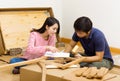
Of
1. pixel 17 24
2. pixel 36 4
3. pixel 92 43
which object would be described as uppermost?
pixel 36 4

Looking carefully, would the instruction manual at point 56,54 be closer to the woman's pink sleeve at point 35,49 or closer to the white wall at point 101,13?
the woman's pink sleeve at point 35,49

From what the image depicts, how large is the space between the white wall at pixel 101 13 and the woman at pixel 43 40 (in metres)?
1.31

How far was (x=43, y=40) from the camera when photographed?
2.40 meters

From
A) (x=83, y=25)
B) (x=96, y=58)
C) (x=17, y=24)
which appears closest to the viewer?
(x=83, y=25)

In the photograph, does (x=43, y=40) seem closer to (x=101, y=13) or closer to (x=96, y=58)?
(x=96, y=58)

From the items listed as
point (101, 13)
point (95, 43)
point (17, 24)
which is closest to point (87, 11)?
point (101, 13)

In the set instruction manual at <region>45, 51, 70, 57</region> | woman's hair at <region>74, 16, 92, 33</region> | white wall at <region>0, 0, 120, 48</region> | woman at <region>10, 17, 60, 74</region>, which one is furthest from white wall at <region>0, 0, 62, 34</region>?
woman's hair at <region>74, 16, 92, 33</region>

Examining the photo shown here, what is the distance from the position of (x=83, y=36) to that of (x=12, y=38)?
141 centimetres

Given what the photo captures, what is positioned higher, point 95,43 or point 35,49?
point 95,43

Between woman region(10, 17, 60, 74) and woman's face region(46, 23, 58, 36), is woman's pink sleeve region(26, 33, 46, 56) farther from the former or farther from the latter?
woman's face region(46, 23, 58, 36)

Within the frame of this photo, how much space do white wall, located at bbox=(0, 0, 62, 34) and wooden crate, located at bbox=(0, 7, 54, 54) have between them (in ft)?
0.19

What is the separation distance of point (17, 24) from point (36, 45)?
1122mm

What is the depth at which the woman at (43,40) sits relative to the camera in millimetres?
2271

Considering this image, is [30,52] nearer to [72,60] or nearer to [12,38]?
[72,60]
